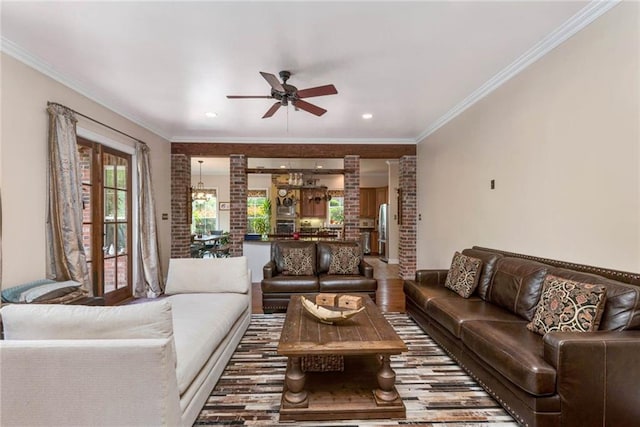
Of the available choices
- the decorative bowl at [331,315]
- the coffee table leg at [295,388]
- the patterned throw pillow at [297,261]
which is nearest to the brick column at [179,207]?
the patterned throw pillow at [297,261]

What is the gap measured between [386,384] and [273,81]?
263 cm

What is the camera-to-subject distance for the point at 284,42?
8.99ft

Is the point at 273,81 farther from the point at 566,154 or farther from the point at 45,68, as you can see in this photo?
the point at 566,154

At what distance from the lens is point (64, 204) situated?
3.31m

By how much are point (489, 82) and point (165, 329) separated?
3.95 m

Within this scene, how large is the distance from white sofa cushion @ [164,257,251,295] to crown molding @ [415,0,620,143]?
3.48 metres

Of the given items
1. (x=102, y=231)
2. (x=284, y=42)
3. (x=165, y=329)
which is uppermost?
(x=284, y=42)

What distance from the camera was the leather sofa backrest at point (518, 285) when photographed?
8.48 feet

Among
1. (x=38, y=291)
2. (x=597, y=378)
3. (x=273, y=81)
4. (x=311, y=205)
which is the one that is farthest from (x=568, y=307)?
(x=311, y=205)

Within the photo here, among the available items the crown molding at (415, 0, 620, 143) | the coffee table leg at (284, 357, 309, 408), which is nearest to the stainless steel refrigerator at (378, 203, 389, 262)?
the crown molding at (415, 0, 620, 143)

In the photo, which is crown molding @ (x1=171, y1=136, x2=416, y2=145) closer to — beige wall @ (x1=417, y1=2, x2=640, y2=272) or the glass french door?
the glass french door

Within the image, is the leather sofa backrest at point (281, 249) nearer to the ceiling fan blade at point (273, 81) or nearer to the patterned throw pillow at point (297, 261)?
the patterned throw pillow at point (297, 261)

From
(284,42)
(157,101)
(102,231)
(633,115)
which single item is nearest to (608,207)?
(633,115)

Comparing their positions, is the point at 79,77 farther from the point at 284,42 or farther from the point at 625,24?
the point at 625,24
